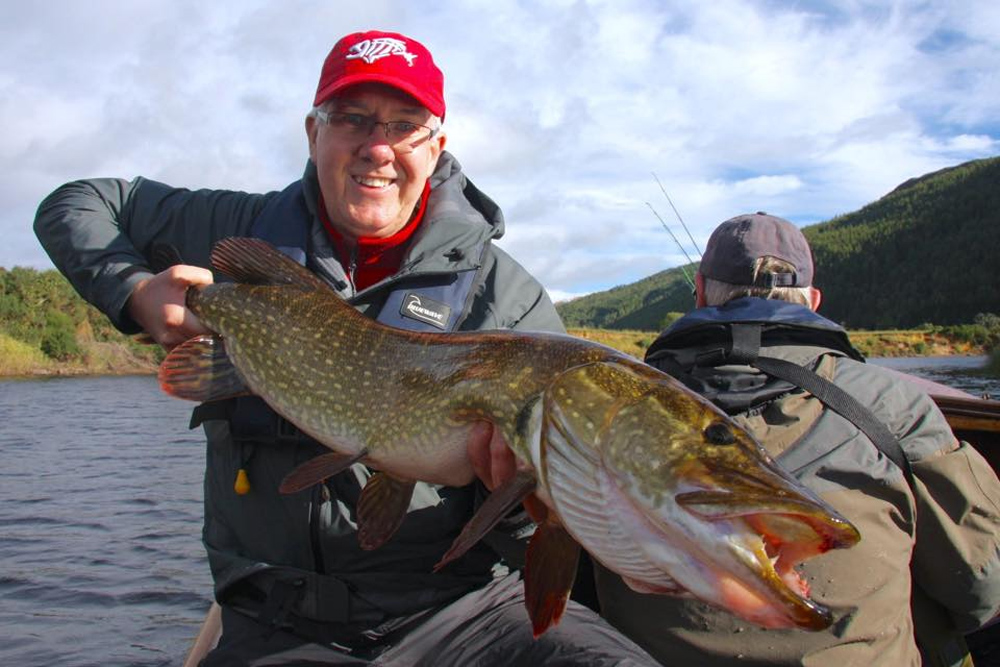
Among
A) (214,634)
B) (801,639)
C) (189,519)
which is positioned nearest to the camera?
(801,639)

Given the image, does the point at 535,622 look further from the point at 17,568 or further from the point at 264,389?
the point at 17,568

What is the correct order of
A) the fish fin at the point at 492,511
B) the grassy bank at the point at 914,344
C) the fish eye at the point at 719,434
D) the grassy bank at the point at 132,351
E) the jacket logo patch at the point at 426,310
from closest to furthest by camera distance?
the fish eye at the point at 719,434 → the fish fin at the point at 492,511 → the jacket logo patch at the point at 426,310 → the grassy bank at the point at 132,351 → the grassy bank at the point at 914,344

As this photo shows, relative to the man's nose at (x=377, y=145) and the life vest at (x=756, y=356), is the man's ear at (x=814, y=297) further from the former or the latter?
the man's nose at (x=377, y=145)

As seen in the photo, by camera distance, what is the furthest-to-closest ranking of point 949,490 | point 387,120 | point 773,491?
point 387,120 < point 949,490 < point 773,491

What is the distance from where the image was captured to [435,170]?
3.48 meters

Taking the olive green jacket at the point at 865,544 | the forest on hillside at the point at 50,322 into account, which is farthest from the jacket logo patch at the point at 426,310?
the forest on hillside at the point at 50,322

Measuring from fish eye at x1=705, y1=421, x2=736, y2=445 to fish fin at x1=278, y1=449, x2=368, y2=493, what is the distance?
1.07 m

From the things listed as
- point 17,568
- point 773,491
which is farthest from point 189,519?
point 773,491

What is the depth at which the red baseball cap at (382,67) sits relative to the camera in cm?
289

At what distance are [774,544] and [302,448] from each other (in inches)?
69.1

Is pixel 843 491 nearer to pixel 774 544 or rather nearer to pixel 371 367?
pixel 774 544

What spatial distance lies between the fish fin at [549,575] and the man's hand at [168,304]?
144cm

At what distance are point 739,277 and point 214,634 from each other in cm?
282

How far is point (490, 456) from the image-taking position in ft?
7.41
